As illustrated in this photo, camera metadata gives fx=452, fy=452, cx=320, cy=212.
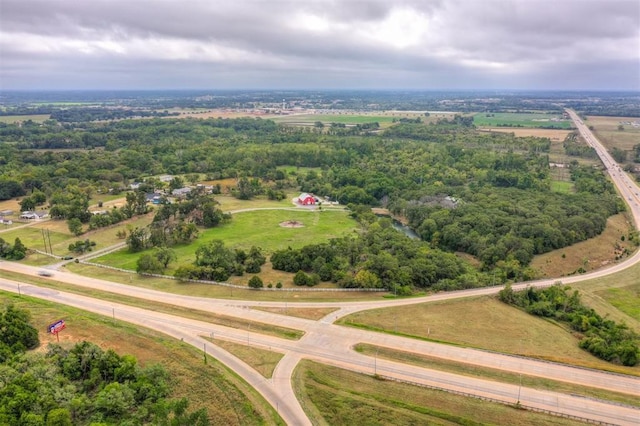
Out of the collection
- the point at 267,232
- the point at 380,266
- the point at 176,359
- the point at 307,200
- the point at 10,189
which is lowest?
the point at 267,232

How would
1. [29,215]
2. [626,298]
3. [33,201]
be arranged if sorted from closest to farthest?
[626,298], [29,215], [33,201]

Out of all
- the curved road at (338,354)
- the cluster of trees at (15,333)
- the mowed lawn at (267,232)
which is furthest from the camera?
the mowed lawn at (267,232)

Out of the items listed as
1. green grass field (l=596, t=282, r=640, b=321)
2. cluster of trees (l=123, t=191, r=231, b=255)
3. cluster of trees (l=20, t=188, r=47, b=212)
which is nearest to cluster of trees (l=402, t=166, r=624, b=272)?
green grass field (l=596, t=282, r=640, b=321)

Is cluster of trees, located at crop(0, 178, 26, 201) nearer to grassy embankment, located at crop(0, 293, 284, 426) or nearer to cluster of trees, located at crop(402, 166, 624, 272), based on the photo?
grassy embankment, located at crop(0, 293, 284, 426)

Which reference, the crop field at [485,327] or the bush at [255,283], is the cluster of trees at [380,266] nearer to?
the bush at [255,283]

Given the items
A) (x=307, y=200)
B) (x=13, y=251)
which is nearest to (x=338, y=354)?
(x=13, y=251)

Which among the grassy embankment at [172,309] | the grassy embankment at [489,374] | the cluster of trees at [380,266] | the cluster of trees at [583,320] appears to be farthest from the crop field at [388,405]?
the cluster of trees at [380,266]

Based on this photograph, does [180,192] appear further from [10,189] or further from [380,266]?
[380,266]

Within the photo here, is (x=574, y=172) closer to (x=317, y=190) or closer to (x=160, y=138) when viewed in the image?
(x=317, y=190)
